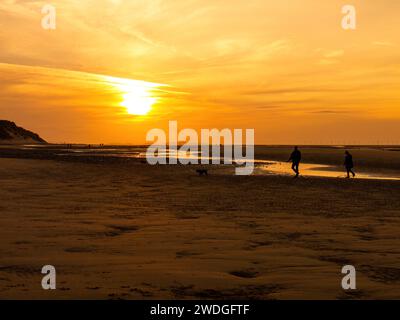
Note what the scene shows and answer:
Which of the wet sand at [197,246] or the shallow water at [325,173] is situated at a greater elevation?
the shallow water at [325,173]

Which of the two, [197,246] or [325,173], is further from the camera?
[325,173]

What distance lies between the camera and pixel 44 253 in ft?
29.3

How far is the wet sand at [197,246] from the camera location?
22.9 ft

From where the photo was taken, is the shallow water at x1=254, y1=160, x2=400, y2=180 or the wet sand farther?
the shallow water at x1=254, y1=160, x2=400, y2=180

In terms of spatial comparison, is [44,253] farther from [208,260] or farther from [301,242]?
[301,242]

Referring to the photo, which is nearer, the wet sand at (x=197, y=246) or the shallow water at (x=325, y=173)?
the wet sand at (x=197, y=246)

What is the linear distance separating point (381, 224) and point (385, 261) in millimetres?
4544

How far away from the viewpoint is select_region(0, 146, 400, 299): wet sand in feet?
22.9

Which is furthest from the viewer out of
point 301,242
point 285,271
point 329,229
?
point 329,229

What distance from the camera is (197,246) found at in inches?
386
